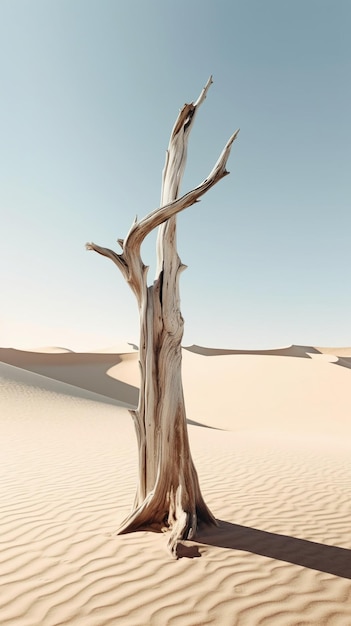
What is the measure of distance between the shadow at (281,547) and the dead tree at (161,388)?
0.85 ft

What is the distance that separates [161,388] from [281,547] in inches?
85.2

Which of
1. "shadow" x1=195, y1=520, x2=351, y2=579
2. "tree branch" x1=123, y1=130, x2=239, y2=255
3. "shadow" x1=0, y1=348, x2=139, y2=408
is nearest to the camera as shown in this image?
"shadow" x1=195, y1=520, x2=351, y2=579

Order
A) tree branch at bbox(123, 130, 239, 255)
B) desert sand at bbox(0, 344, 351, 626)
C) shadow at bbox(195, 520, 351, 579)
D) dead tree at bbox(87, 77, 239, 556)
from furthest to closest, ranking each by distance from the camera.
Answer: dead tree at bbox(87, 77, 239, 556) → tree branch at bbox(123, 130, 239, 255) → shadow at bbox(195, 520, 351, 579) → desert sand at bbox(0, 344, 351, 626)

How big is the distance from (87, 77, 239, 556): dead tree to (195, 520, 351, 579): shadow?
0.85ft

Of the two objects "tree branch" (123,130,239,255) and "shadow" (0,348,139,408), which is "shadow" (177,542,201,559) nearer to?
"tree branch" (123,130,239,255)

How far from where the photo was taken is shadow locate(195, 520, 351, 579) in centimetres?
397

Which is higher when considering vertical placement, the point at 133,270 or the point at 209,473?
the point at 133,270

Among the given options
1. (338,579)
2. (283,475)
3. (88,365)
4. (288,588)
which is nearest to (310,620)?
(288,588)

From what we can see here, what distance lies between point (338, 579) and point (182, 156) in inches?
197

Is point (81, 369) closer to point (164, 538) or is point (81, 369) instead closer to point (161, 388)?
point (161, 388)

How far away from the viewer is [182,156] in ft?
17.9

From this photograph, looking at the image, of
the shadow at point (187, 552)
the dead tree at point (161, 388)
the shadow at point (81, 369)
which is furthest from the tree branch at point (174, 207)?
the shadow at point (81, 369)

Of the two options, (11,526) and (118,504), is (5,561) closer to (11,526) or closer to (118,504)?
(11,526)

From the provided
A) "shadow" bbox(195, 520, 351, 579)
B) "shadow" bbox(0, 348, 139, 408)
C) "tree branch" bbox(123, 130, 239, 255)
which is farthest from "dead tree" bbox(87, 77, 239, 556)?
"shadow" bbox(0, 348, 139, 408)
